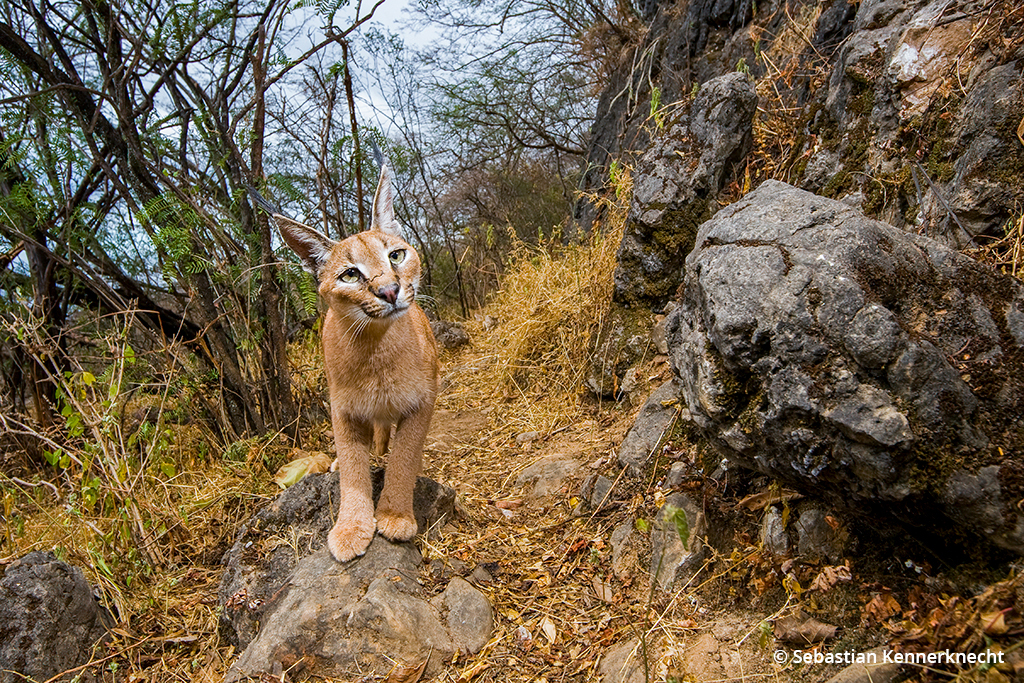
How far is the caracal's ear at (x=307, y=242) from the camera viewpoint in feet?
8.76

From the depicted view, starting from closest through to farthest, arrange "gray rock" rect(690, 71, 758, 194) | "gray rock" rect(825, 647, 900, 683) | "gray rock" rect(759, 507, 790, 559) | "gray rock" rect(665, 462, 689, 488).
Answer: "gray rock" rect(825, 647, 900, 683)
"gray rock" rect(759, 507, 790, 559)
"gray rock" rect(665, 462, 689, 488)
"gray rock" rect(690, 71, 758, 194)

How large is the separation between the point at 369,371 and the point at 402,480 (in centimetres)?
55

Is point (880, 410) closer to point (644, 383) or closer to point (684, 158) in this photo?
point (644, 383)

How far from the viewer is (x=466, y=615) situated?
8.21 ft

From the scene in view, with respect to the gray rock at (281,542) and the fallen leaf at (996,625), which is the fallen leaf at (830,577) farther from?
the gray rock at (281,542)

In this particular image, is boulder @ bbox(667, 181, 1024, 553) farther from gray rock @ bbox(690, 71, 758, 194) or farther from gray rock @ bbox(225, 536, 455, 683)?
gray rock @ bbox(690, 71, 758, 194)

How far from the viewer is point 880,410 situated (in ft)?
5.37

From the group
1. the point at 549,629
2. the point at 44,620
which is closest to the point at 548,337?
the point at 549,629

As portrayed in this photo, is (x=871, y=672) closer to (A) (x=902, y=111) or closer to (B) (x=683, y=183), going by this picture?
(A) (x=902, y=111)

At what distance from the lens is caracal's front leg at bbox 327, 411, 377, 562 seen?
104 inches

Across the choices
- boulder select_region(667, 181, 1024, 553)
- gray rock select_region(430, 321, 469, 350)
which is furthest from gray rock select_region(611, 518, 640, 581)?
gray rock select_region(430, 321, 469, 350)

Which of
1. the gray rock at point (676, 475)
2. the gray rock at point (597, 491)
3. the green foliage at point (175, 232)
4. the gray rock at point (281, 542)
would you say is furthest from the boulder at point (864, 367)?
the green foliage at point (175, 232)

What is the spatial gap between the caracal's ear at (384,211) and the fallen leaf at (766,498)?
1961 mm

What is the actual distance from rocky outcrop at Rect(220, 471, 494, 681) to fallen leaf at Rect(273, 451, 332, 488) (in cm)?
68
